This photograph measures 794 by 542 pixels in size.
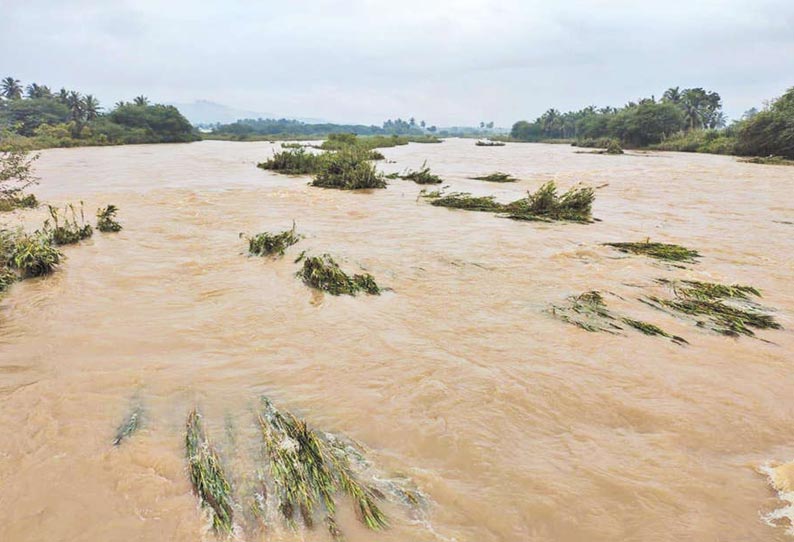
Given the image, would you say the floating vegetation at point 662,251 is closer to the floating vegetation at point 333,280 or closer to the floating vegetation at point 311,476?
the floating vegetation at point 333,280

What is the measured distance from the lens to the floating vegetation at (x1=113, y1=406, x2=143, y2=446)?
3141 millimetres

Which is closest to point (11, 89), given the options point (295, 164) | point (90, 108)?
point (90, 108)

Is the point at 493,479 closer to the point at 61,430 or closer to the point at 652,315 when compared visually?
the point at 61,430

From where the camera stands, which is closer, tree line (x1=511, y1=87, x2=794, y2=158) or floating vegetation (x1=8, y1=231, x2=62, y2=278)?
floating vegetation (x1=8, y1=231, x2=62, y2=278)

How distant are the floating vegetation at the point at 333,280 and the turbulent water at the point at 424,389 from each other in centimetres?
26

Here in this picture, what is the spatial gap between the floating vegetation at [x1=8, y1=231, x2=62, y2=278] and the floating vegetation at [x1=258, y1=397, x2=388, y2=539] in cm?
580

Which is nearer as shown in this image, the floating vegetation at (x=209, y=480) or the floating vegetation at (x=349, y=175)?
the floating vegetation at (x=209, y=480)

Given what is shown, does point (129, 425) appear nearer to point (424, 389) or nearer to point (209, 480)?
point (209, 480)

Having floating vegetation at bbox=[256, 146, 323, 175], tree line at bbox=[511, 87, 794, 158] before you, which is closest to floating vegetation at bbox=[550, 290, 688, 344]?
floating vegetation at bbox=[256, 146, 323, 175]

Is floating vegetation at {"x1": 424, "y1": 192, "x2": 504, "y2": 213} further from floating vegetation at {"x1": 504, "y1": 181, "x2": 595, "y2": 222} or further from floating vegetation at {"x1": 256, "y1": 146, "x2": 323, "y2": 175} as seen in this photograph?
floating vegetation at {"x1": 256, "y1": 146, "x2": 323, "y2": 175}

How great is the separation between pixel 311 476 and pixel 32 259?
258 inches

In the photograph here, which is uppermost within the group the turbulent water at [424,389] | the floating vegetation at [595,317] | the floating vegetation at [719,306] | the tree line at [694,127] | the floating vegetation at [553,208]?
the tree line at [694,127]

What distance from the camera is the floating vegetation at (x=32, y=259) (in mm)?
6617

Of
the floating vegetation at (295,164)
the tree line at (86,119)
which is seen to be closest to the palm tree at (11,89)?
the tree line at (86,119)
